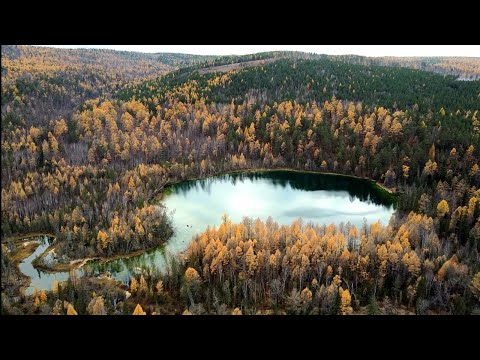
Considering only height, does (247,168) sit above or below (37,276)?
below

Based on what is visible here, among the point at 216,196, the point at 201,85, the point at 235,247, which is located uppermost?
the point at 201,85

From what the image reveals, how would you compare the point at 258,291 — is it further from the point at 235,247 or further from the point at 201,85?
the point at 201,85

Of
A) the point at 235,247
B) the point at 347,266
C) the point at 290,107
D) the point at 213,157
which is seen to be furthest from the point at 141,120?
the point at 347,266

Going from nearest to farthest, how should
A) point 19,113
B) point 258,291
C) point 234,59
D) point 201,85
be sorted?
point 258,291, point 19,113, point 201,85, point 234,59

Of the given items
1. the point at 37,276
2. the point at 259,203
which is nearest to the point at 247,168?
the point at 259,203

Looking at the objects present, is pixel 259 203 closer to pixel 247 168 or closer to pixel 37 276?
pixel 247 168

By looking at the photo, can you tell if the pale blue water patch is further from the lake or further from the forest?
the forest

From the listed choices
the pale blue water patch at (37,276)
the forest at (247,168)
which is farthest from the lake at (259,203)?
the forest at (247,168)
